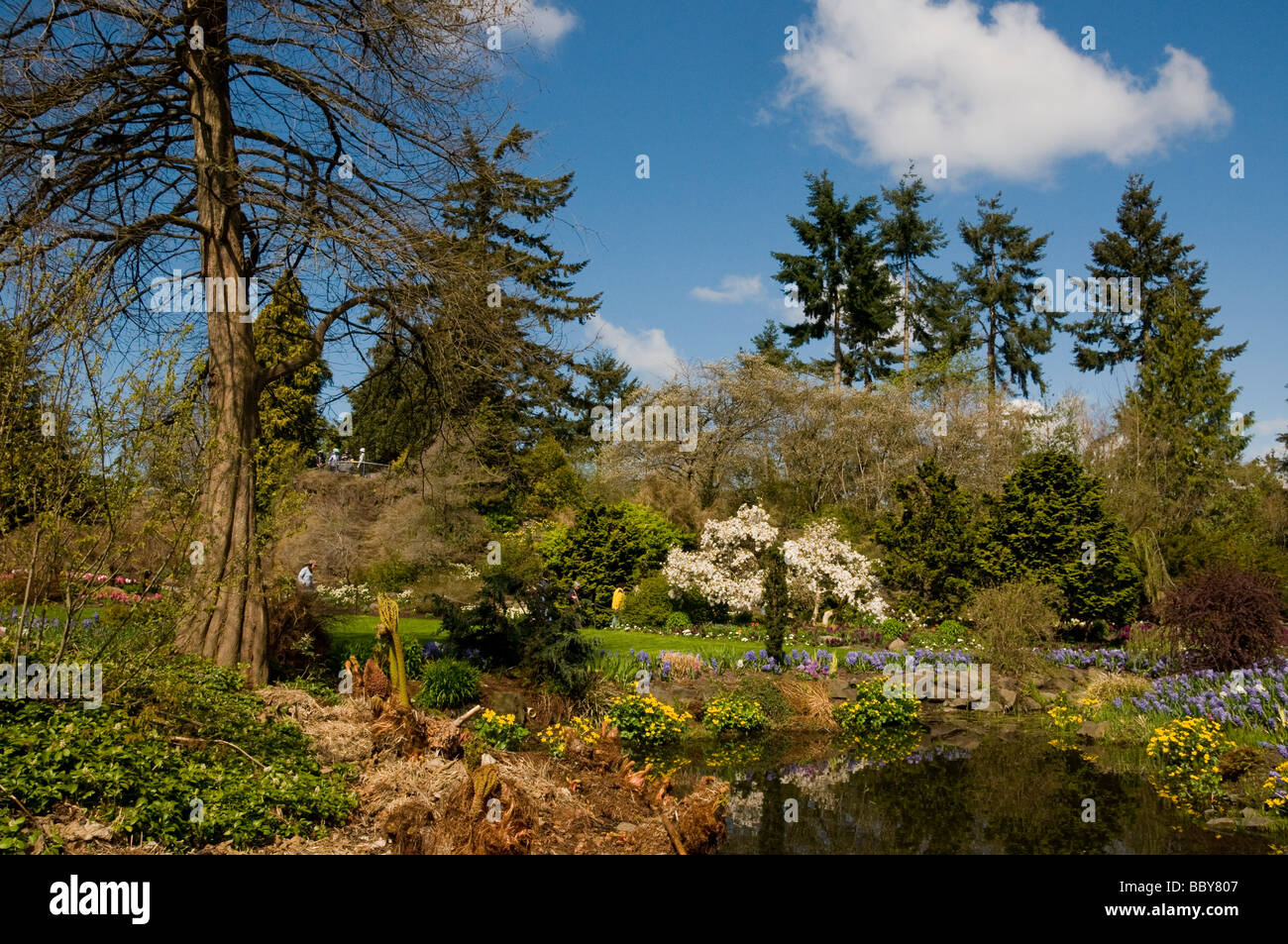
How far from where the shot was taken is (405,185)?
10.2 metres

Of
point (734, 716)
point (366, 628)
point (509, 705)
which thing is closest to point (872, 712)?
point (734, 716)

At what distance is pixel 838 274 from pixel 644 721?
26056 millimetres

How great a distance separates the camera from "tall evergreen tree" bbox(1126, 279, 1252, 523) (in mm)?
25188

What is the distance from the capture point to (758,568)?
18.2m

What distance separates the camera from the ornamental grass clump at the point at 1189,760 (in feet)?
27.9

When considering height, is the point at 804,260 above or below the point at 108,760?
above

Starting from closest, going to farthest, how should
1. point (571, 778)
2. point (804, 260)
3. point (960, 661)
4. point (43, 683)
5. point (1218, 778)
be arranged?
point (43, 683)
point (571, 778)
point (1218, 778)
point (960, 661)
point (804, 260)

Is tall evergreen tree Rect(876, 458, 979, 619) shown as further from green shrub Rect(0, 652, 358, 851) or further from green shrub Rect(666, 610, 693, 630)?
green shrub Rect(0, 652, 358, 851)

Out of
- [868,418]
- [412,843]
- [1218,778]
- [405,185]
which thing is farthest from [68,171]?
[868,418]

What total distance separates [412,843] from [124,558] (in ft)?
9.60

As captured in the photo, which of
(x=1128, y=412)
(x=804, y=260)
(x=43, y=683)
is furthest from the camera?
(x=804, y=260)

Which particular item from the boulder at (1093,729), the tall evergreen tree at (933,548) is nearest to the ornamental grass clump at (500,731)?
the boulder at (1093,729)

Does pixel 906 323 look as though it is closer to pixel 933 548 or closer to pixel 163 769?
pixel 933 548

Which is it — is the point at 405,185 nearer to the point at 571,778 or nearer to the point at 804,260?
the point at 571,778
